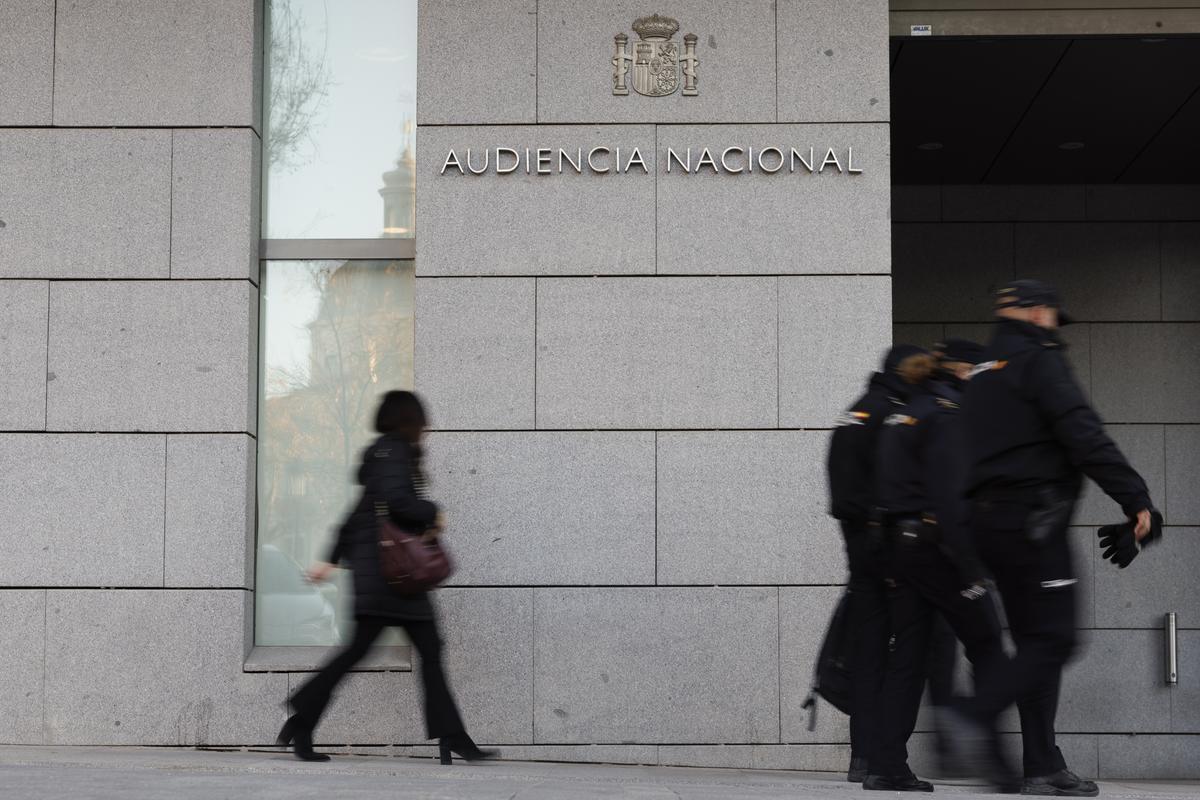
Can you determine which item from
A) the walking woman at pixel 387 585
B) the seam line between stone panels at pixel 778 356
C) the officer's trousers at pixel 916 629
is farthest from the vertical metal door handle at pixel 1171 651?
the walking woman at pixel 387 585

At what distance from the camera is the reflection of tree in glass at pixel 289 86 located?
8773 millimetres

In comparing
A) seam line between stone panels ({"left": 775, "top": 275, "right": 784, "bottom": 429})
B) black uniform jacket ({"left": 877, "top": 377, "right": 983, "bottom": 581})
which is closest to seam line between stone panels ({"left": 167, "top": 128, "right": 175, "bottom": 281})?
seam line between stone panels ({"left": 775, "top": 275, "right": 784, "bottom": 429})

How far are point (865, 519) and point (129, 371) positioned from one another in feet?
14.1

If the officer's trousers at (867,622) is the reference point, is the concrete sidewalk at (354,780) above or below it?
Answer: below

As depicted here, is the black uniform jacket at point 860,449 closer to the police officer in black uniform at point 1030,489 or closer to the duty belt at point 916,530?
the duty belt at point 916,530

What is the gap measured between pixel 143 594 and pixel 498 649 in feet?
6.64

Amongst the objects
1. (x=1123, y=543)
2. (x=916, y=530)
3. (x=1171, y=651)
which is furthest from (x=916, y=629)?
(x=1171, y=651)

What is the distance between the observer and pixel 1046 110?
10.4 m

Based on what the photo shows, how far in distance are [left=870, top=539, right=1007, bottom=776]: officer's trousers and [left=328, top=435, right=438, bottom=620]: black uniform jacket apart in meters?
2.18

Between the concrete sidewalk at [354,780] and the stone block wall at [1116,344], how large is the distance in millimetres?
4458

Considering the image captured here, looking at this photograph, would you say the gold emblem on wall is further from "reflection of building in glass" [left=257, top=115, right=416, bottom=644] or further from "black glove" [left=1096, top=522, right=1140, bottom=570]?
"black glove" [left=1096, top=522, right=1140, bottom=570]

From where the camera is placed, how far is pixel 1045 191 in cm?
1202

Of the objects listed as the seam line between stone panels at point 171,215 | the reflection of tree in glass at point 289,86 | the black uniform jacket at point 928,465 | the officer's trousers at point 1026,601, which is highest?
the reflection of tree in glass at point 289,86

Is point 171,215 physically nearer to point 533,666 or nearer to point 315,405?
point 315,405
